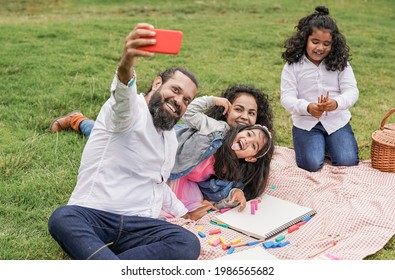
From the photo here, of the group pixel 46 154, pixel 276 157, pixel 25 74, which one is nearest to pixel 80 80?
pixel 25 74

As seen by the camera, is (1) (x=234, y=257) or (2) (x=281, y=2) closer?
(1) (x=234, y=257)

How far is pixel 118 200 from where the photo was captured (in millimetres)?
3619

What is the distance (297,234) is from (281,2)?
36.7 ft

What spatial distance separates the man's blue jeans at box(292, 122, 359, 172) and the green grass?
41 centimetres

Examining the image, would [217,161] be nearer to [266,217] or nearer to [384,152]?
[266,217]

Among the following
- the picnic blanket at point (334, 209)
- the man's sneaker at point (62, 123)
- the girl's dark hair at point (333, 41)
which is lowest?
the picnic blanket at point (334, 209)

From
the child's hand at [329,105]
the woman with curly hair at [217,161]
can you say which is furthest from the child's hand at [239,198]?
the child's hand at [329,105]

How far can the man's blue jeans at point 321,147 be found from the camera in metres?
5.33

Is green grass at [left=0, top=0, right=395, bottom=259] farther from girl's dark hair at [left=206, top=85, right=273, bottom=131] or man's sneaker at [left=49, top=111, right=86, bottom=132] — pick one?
girl's dark hair at [left=206, top=85, right=273, bottom=131]

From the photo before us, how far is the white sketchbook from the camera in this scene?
4033 millimetres

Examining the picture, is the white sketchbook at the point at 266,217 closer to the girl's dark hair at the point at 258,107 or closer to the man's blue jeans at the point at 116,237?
the man's blue jeans at the point at 116,237

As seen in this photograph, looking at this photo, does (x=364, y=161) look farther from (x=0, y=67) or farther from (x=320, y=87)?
(x=0, y=67)

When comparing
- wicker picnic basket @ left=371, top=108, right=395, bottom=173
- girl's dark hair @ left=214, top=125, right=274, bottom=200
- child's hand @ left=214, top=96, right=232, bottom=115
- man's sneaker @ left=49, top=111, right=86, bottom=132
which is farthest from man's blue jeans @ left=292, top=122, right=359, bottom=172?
man's sneaker @ left=49, top=111, right=86, bottom=132

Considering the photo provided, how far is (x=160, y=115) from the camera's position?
3.62 m
